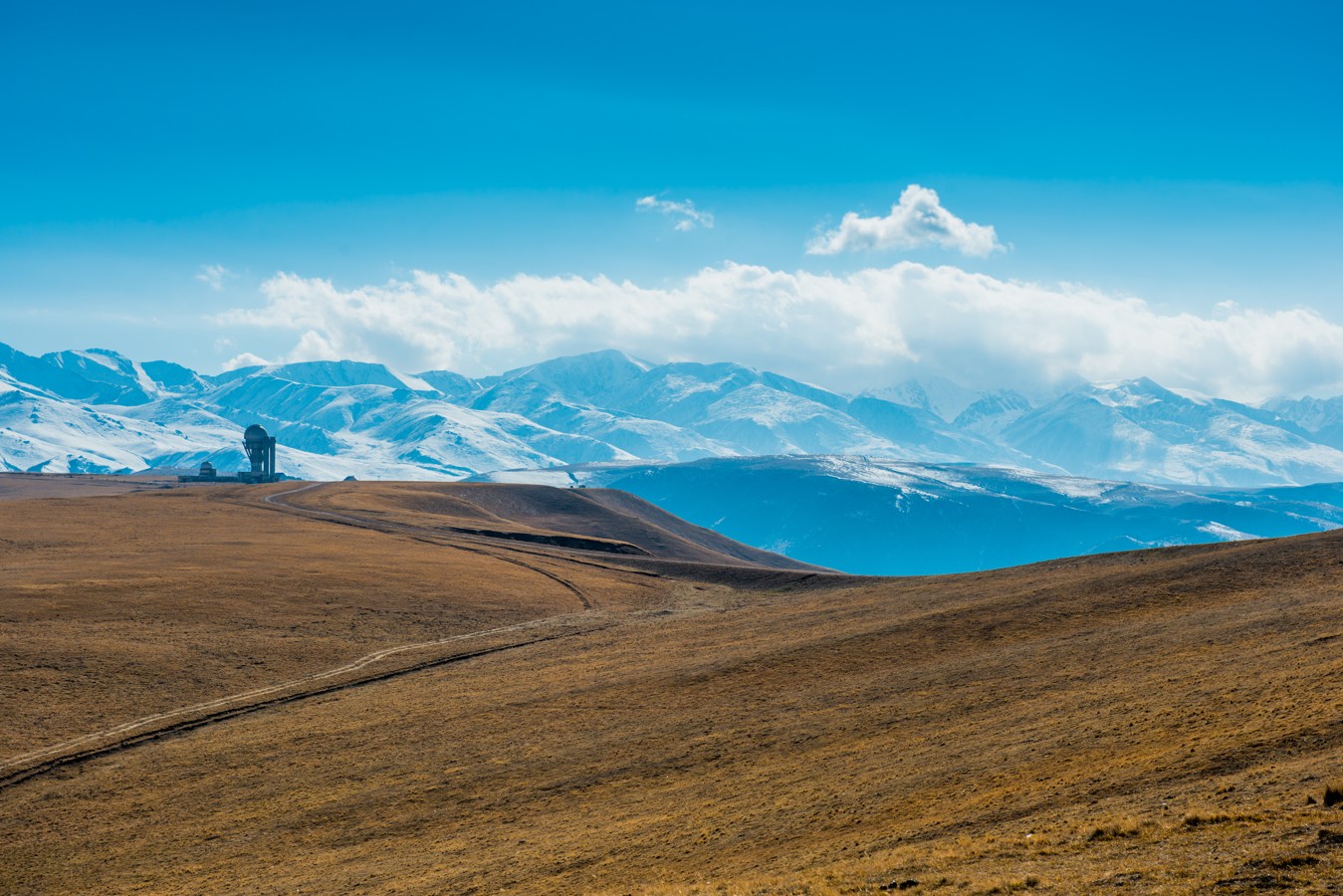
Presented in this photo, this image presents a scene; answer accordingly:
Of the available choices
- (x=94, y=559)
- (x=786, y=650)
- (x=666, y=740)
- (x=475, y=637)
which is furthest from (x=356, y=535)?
(x=666, y=740)

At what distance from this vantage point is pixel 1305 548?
69.3 m

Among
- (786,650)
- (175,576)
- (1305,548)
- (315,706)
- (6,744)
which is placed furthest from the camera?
(175,576)

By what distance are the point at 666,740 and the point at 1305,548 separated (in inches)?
1940

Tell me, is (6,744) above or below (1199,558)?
below

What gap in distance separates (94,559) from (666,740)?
253 feet

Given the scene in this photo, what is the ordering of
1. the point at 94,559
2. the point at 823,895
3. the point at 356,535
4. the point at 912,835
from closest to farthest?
the point at 823,895, the point at 912,835, the point at 94,559, the point at 356,535

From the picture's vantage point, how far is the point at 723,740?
4631cm

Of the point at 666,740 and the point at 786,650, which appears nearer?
the point at 666,740

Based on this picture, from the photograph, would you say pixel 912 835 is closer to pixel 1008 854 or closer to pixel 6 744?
pixel 1008 854

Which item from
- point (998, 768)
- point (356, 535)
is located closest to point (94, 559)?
point (356, 535)

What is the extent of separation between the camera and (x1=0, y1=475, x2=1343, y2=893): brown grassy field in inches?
1067

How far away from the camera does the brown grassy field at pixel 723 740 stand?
27.1 m

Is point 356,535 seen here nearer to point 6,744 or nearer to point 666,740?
point 6,744

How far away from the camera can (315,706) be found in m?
59.1
